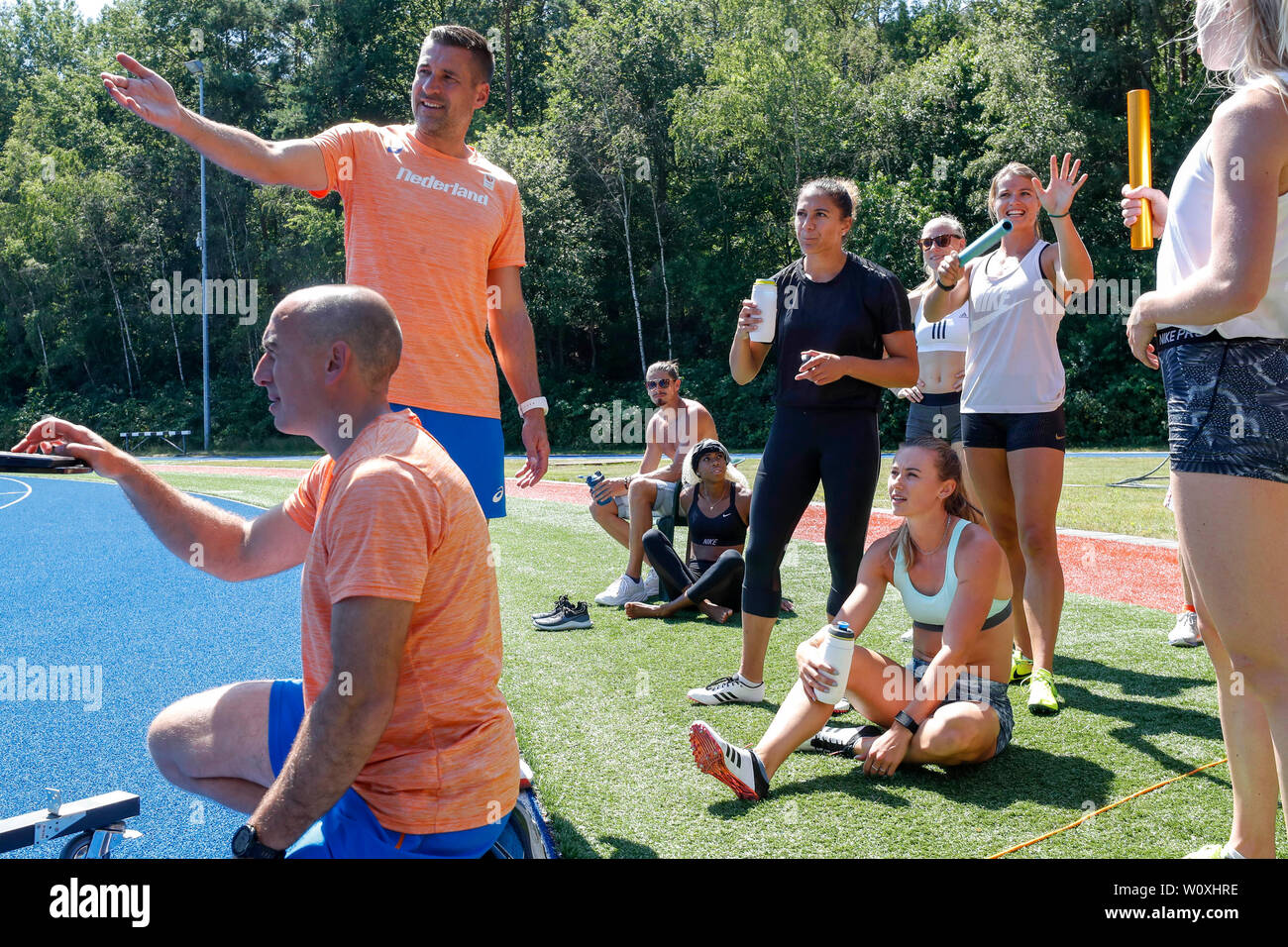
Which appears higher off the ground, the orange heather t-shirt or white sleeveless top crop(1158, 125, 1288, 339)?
white sleeveless top crop(1158, 125, 1288, 339)

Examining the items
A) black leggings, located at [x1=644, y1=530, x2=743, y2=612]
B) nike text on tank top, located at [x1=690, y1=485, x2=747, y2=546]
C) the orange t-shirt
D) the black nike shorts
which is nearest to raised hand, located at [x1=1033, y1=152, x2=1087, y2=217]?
the black nike shorts

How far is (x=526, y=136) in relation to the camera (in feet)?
137

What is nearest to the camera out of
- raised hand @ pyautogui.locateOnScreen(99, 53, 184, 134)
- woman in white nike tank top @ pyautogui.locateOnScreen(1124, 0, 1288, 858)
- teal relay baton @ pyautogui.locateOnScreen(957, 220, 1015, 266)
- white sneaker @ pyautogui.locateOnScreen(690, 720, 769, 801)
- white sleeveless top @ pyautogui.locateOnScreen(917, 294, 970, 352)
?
woman in white nike tank top @ pyautogui.locateOnScreen(1124, 0, 1288, 858)

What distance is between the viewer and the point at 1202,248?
2328 millimetres

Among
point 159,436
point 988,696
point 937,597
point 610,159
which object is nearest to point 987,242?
point 937,597

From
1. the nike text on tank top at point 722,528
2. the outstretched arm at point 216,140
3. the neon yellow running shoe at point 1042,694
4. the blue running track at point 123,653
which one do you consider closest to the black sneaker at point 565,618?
the nike text on tank top at point 722,528

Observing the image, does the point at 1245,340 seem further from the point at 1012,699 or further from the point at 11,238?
the point at 11,238

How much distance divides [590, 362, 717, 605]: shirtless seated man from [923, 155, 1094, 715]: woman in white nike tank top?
8.61ft

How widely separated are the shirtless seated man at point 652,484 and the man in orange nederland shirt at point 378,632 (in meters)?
4.66

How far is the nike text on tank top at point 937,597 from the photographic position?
3.66 metres

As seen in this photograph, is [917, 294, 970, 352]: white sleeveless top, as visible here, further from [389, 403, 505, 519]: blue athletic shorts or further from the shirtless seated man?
[389, 403, 505, 519]: blue athletic shorts

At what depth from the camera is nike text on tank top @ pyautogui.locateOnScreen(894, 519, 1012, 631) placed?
12.0ft

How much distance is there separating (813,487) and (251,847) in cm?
291

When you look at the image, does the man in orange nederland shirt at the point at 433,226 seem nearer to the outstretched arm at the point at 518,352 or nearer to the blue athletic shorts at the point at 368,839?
the outstretched arm at the point at 518,352
